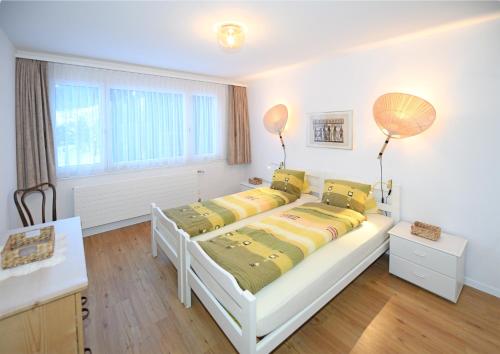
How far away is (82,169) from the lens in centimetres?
337

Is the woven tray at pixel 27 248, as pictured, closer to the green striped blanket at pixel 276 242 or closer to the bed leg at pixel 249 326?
the green striped blanket at pixel 276 242

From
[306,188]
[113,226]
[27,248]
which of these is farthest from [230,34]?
[113,226]

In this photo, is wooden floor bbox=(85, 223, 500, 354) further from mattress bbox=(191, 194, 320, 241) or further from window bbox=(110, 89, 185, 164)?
window bbox=(110, 89, 185, 164)

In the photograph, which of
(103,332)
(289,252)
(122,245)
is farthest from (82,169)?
(289,252)

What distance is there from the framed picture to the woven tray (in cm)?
318

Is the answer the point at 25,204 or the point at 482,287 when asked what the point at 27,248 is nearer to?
the point at 25,204

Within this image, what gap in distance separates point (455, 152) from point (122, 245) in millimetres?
3980

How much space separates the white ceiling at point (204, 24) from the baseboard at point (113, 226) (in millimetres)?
2346

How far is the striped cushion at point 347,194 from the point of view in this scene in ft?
9.20

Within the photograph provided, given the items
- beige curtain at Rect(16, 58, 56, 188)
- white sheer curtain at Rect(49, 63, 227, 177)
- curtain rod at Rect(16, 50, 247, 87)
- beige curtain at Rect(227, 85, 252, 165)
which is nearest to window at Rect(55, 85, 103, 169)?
white sheer curtain at Rect(49, 63, 227, 177)

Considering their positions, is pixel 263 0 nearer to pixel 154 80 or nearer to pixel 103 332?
pixel 154 80

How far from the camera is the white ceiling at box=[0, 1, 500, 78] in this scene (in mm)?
1886

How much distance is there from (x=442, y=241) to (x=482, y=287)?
0.57m

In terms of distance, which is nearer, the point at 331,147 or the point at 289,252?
the point at 289,252
